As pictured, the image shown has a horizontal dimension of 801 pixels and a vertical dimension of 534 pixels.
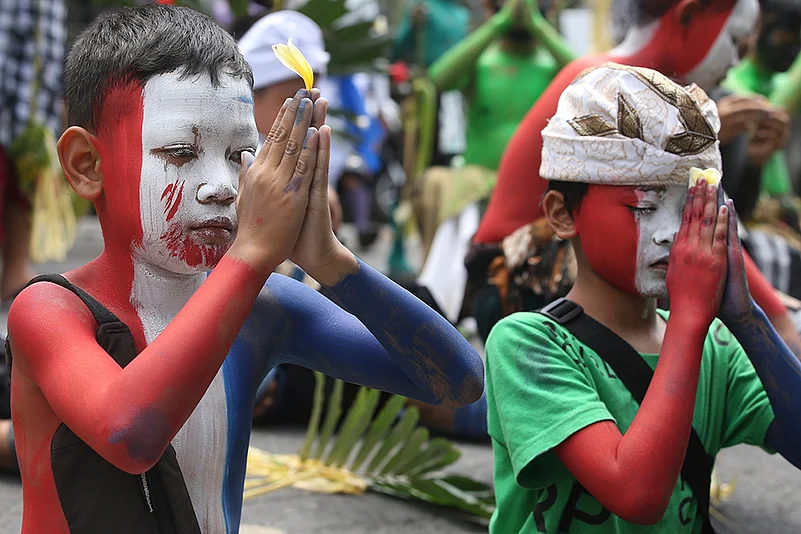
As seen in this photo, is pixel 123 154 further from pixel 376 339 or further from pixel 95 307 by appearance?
pixel 376 339

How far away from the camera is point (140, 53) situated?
1644 mm

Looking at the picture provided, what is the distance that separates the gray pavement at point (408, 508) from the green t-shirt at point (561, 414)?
3.49 feet

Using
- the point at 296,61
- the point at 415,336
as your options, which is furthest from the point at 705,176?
the point at 296,61

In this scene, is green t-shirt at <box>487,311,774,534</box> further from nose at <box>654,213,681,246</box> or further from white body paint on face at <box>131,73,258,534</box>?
white body paint on face at <box>131,73,258,534</box>

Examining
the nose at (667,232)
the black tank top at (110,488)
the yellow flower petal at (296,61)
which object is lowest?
the black tank top at (110,488)

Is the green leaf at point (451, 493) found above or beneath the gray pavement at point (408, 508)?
above

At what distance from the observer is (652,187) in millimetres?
1975

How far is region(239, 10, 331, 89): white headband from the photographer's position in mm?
3639

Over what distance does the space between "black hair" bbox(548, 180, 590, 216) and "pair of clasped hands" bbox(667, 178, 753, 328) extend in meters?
0.23

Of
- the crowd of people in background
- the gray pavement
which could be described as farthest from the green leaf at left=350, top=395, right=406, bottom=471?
the crowd of people in background

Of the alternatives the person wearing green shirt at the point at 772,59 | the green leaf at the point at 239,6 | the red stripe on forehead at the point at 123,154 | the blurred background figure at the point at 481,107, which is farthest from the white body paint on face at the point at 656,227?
the green leaf at the point at 239,6

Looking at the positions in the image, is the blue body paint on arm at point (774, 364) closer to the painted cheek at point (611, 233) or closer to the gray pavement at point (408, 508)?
the painted cheek at point (611, 233)

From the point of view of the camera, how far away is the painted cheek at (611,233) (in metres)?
1.98

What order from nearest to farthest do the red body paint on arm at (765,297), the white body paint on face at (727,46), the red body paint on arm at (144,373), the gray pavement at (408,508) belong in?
the red body paint on arm at (144,373) < the red body paint on arm at (765,297) < the white body paint on face at (727,46) < the gray pavement at (408,508)
